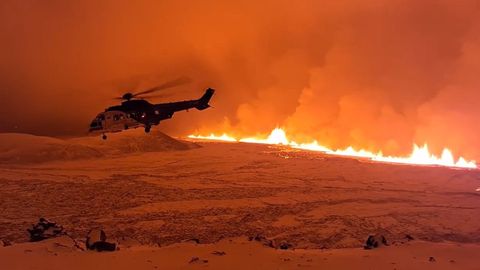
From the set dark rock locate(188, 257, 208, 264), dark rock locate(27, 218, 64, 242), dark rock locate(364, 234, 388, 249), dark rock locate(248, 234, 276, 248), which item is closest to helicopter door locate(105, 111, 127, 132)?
dark rock locate(27, 218, 64, 242)

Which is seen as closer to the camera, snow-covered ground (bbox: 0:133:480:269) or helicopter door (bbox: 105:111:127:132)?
snow-covered ground (bbox: 0:133:480:269)

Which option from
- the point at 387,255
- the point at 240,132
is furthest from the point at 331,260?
the point at 240,132

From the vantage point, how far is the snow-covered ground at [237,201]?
38.6 ft

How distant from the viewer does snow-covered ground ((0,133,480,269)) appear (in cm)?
1176

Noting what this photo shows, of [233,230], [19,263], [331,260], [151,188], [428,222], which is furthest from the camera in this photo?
[151,188]

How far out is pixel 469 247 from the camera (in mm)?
11203

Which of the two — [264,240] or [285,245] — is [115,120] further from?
[285,245]

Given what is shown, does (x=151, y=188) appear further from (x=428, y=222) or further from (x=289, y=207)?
(x=428, y=222)

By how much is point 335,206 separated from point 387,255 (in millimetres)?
5956

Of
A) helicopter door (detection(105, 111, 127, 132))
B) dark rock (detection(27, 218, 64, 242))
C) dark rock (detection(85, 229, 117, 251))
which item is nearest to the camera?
dark rock (detection(85, 229, 117, 251))

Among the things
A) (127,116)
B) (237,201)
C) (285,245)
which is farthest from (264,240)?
(127,116)

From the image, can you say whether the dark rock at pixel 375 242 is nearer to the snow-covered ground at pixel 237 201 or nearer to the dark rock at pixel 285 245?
the snow-covered ground at pixel 237 201

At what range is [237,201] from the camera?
16109 millimetres

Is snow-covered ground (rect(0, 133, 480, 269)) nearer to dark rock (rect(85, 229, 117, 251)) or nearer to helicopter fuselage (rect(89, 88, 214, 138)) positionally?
dark rock (rect(85, 229, 117, 251))
